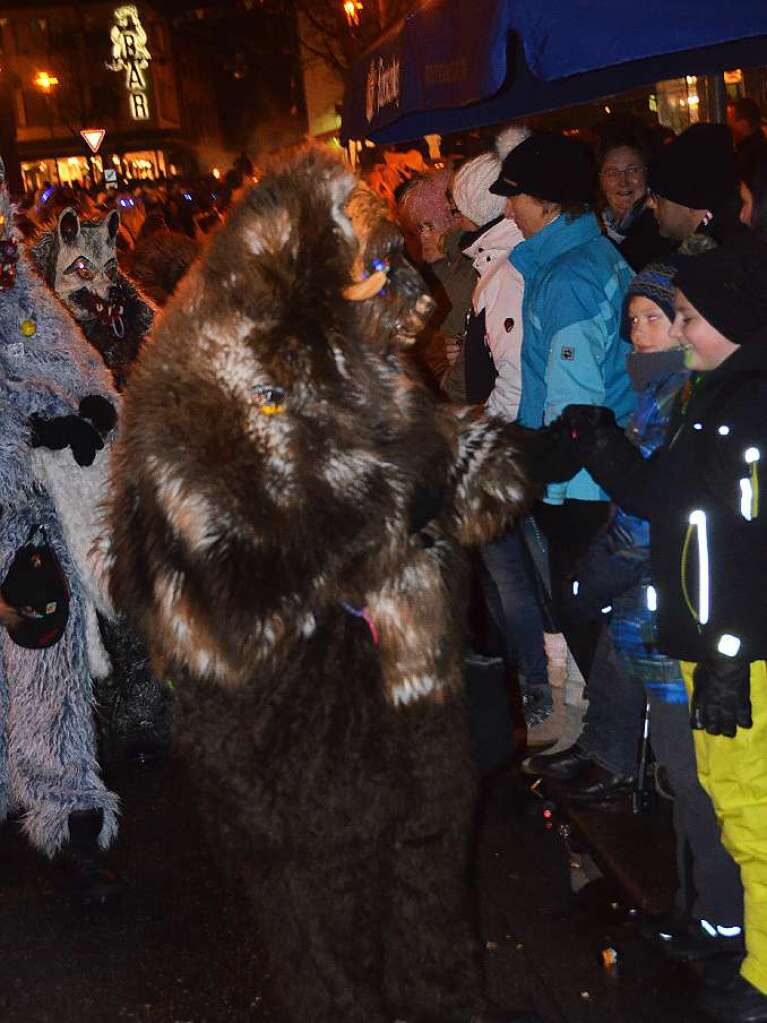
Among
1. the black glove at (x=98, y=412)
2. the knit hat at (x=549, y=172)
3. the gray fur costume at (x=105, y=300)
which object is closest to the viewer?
the black glove at (x=98, y=412)

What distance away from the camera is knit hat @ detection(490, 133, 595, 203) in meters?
4.25

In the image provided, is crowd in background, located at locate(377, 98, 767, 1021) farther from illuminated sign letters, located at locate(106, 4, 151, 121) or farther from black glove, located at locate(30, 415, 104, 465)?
illuminated sign letters, located at locate(106, 4, 151, 121)

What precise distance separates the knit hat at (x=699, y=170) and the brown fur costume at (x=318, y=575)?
1720 mm

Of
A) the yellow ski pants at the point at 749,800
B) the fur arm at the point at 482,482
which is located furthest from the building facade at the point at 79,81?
the yellow ski pants at the point at 749,800


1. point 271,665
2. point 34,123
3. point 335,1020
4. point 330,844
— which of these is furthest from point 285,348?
point 34,123

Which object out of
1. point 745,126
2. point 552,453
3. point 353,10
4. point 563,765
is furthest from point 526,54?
point 353,10

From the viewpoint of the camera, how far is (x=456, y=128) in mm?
5984

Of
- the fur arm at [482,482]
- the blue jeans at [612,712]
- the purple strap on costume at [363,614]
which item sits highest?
the fur arm at [482,482]

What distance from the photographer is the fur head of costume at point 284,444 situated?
2.52 metres

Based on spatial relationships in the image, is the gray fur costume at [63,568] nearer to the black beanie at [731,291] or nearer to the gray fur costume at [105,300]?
the gray fur costume at [105,300]

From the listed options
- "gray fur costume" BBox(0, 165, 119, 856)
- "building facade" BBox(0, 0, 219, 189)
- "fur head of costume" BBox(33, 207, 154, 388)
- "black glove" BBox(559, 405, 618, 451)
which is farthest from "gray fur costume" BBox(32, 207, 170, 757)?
"building facade" BBox(0, 0, 219, 189)

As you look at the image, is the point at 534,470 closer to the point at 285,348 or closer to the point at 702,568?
the point at 702,568

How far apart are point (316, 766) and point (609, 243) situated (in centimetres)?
249

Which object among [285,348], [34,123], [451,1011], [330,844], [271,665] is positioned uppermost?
[34,123]
